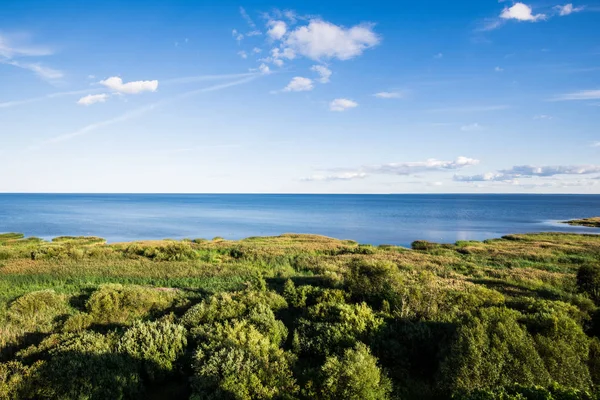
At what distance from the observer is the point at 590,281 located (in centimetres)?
1902

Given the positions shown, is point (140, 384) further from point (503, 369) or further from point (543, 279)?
point (543, 279)

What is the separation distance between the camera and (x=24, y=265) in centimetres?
2542

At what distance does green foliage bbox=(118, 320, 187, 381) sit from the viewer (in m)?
10.1

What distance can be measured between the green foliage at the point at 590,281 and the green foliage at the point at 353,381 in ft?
55.3

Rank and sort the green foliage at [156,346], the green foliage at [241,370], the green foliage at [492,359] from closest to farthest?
the green foliage at [241,370]
the green foliage at [492,359]
the green foliage at [156,346]

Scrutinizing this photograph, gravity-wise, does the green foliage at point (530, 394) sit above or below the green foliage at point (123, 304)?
above

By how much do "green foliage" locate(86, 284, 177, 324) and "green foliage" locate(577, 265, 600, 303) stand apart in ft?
74.0

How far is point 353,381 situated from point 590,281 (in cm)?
1878

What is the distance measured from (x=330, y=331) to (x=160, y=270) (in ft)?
56.6

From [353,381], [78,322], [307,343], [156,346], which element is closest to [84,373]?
[156,346]

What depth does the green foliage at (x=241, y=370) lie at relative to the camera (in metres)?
8.21

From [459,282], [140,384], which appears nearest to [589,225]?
[459,282]

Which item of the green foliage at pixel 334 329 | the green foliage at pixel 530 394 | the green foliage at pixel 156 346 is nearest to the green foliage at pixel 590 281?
the green foliage at pixel 334 329

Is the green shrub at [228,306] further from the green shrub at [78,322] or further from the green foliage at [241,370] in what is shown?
the green shrub at [78,322]
